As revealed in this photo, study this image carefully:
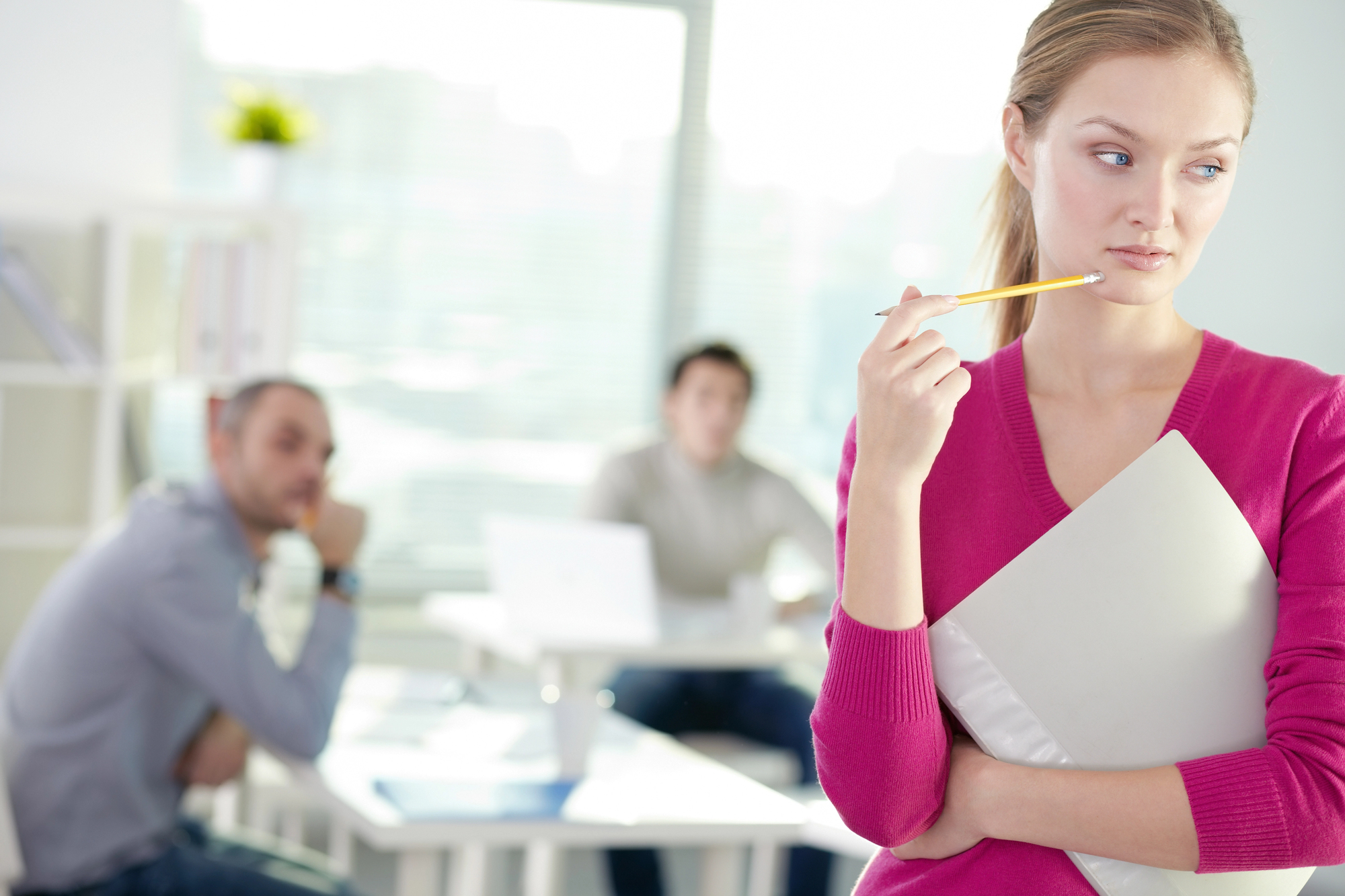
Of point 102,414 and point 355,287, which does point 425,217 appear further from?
point 102,414

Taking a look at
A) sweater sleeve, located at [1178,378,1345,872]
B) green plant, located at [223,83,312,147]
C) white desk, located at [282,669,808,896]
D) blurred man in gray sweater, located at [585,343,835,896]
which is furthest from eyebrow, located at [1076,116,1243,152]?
green plant, located at [223,83,312,147]

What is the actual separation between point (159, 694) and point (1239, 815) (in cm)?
202

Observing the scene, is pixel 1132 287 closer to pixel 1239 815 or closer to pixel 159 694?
pixel 1239 815

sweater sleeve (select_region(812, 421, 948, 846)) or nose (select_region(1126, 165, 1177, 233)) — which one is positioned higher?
nose (select_region(1126, 165, 1177, 233))

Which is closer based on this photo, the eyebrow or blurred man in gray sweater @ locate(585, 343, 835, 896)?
the eyebrow

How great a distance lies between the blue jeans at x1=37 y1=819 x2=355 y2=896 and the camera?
85.4 inches

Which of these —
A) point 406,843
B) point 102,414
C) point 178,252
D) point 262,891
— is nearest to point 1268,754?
point 406,843

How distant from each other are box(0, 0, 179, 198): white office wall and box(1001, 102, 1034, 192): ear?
10.3 feet

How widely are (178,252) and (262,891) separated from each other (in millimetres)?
2548

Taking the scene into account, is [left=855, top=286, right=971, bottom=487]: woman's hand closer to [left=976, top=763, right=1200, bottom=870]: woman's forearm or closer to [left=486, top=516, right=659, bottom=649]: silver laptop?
[left=976, top=763, right=1200, bottom=870]: woman's forearm

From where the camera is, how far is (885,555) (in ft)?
2.88

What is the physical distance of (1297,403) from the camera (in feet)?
2.91

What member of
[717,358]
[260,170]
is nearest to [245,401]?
[260,170]

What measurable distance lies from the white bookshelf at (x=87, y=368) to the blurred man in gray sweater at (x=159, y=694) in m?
1.05
